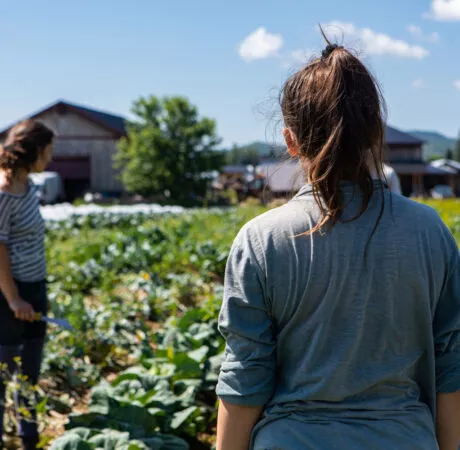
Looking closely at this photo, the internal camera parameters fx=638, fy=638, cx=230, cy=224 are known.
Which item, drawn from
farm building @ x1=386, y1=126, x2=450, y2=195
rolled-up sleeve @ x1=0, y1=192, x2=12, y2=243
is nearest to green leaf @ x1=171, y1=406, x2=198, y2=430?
rolled-up sleeve @ x1=0, y1=192, x2=12, y2=243

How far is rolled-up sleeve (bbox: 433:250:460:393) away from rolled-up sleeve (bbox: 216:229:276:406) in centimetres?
38

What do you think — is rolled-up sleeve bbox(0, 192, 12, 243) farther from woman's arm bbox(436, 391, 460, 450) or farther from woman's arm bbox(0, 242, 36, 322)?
woman's arm bbox(436, 391, 460, 450)

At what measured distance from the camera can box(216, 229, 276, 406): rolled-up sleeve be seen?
4.34ft

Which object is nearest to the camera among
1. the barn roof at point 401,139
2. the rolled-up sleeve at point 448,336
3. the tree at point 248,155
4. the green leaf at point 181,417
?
the rolled-up sleeve at point 448,336

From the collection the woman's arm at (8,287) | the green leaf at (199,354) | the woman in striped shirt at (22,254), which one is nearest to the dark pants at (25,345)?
the woman in striped shirt at (22,254)

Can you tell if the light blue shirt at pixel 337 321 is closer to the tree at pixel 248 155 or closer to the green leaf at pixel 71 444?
the green leaf at pixel 71 444

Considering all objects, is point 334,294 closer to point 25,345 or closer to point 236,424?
point 236,424

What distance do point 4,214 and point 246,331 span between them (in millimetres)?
1986

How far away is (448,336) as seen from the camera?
4.63 feet

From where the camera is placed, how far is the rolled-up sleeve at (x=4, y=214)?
9.72ft

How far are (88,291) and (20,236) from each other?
14.7 feet

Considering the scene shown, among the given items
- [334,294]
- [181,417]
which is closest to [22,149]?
[181,417]

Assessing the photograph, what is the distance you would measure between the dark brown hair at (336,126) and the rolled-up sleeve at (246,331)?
0.52 feet

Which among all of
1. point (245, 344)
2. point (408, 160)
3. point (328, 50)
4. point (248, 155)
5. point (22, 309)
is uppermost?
point (408, 160)
